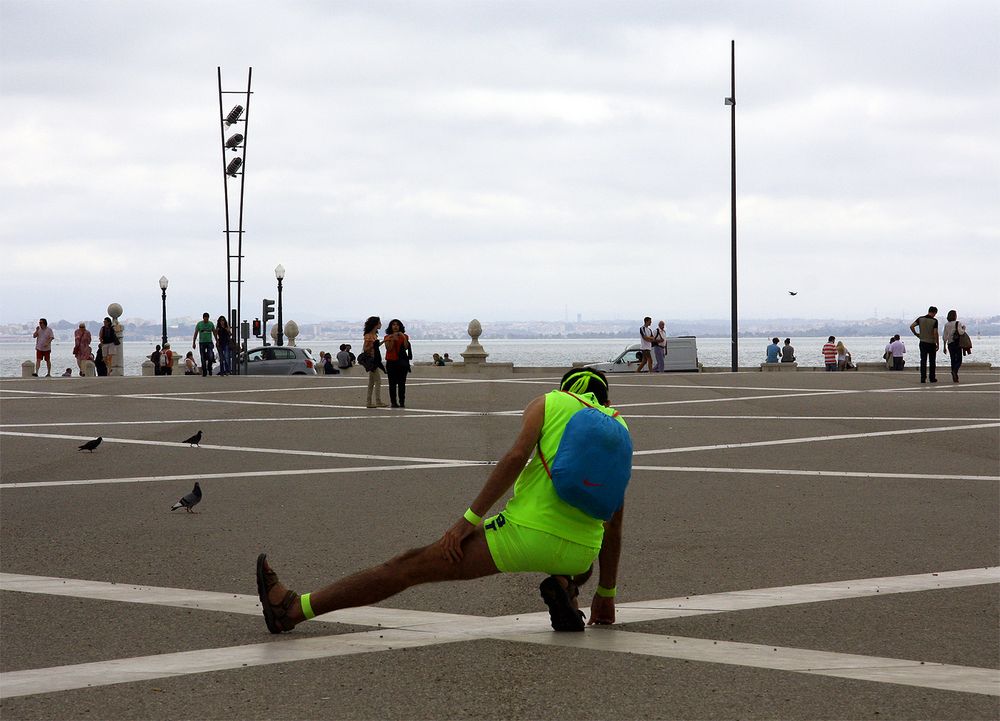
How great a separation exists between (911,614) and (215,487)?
7124 mm

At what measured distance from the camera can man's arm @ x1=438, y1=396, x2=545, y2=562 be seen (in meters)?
5.42

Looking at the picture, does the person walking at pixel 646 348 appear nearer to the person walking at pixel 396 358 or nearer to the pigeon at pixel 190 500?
the person walking at pixel 396 358

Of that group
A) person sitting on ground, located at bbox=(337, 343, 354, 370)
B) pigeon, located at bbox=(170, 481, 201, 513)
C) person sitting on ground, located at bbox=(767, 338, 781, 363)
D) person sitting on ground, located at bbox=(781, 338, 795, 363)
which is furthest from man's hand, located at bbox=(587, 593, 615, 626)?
person sitting on ground, located at bbox=(781, 338, 795, 363)

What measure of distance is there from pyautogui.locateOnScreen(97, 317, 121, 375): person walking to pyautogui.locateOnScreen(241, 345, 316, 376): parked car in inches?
178

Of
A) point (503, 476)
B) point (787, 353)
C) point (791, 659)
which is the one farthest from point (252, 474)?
point (787, 353)

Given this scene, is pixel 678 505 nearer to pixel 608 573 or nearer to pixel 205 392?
pixel 608 573

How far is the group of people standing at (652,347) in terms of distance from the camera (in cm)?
3619

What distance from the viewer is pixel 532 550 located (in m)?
5.47

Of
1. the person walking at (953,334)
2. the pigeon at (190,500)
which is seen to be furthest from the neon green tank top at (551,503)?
the person walking at (953,334)

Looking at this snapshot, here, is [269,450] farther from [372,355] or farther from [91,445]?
[372,355]

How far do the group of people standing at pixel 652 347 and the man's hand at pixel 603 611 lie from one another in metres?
29.8

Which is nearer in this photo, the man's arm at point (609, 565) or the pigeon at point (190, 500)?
the man's arm at point (609, 565)

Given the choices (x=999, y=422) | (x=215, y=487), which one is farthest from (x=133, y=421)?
(x=999, y=422)

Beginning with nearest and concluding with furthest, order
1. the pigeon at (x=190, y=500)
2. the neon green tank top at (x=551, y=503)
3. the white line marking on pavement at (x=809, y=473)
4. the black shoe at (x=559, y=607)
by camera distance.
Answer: the neon green tank top at (x=551, y=503)
the black shoe at (x=559, y=607)
the pigeon at (x=190, y=500)
the white line marking on pavement at (x=809, y=473)
